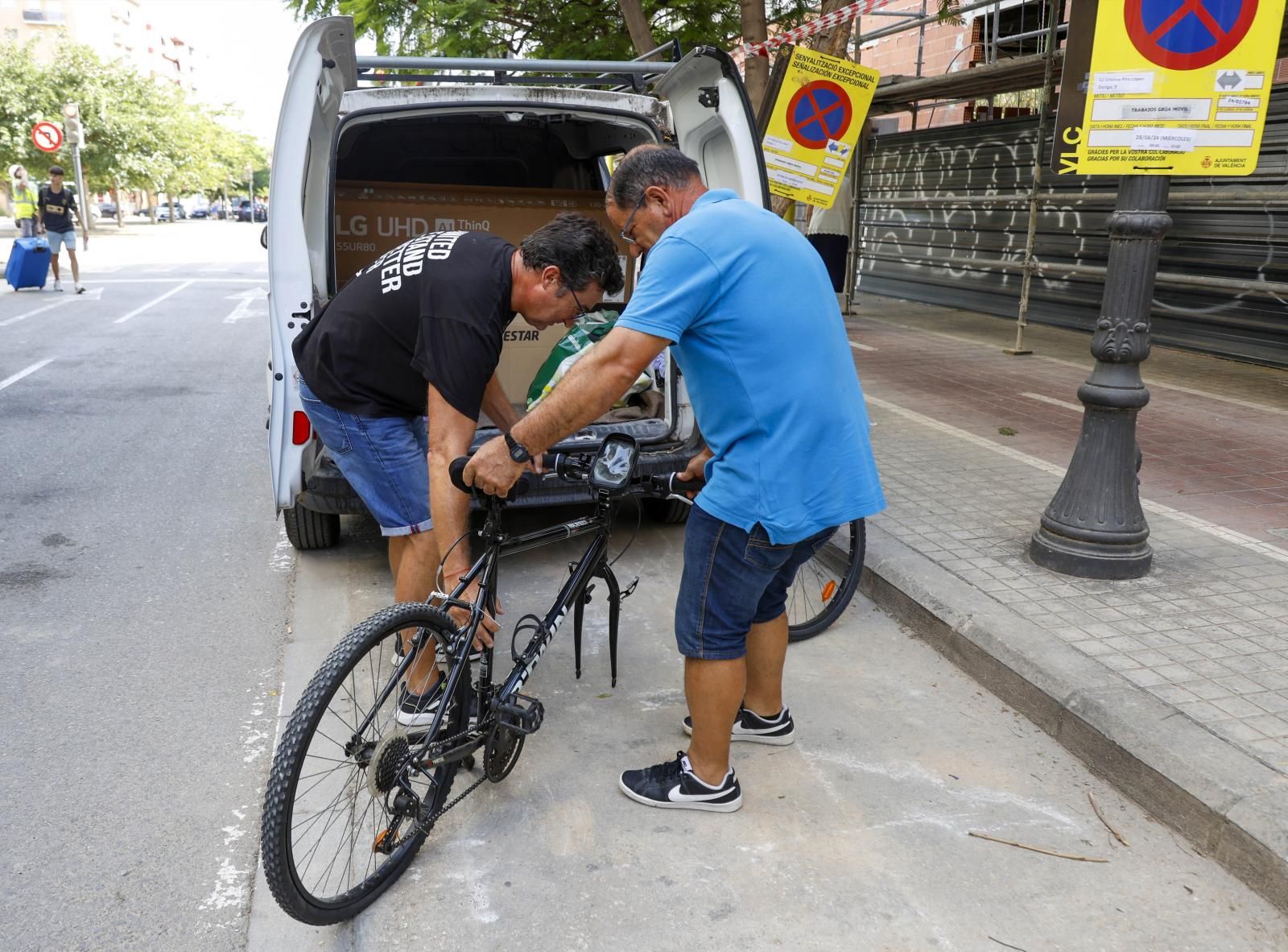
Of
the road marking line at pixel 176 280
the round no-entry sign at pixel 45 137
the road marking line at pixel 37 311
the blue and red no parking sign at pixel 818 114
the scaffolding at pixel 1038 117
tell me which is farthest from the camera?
the round no-entry sign at pixel 45 137

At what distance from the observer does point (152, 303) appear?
15.4 meters

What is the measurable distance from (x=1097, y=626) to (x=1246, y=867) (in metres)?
1.30

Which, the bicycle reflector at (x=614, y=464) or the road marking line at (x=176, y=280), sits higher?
the bicycle reflector at (x=614, y=464)

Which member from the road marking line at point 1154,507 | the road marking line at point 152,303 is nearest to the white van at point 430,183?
the road marking line at point 1154,507

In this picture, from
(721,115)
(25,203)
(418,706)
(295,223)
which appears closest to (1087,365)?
(721,115)

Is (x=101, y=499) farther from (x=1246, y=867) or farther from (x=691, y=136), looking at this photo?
(x=1246, y=867)

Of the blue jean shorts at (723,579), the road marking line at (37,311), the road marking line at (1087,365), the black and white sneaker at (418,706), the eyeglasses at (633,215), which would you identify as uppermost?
the eyeglasses at (633,215)

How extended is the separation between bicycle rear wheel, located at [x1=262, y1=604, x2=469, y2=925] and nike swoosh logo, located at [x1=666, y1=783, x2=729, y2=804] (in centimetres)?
63

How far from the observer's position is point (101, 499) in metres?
5.93

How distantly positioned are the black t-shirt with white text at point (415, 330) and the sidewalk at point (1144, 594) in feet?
7.24

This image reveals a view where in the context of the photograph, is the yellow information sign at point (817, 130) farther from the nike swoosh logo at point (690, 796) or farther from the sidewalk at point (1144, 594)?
the nike swoosh logo at point (690, 796)

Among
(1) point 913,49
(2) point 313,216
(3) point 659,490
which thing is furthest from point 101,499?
(1) point 913,49

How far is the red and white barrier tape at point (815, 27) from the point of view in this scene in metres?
8.05

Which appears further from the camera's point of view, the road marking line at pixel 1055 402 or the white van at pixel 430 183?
the road marking line at pixel 1055 402
